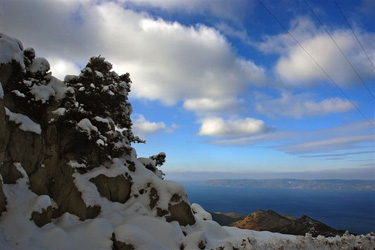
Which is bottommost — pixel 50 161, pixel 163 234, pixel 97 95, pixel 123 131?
pixel 163 234

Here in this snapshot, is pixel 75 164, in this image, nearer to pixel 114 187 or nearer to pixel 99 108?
pixel 114 187

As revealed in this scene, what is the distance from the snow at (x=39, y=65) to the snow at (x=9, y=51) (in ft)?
3.83

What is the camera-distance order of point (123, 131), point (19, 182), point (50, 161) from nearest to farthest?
point (19, 182) < point (50, 161) < point (123, 131)

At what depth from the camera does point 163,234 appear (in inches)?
631

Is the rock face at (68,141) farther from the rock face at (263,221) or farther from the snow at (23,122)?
the rock face at (263,221)

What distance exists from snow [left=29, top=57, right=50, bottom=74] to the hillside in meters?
0.06

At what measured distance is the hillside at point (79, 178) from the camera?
39.1ft

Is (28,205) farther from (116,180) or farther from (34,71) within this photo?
(34,71)

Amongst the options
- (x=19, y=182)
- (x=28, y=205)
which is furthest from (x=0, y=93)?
(x=28, y=205)

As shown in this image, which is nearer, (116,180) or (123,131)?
(116,180)

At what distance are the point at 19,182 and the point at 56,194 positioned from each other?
2881 millimetres

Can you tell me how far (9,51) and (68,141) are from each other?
6984mm

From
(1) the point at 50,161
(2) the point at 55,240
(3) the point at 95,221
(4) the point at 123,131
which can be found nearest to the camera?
(2) the point at 55,240

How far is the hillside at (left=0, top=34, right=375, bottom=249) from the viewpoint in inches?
470
